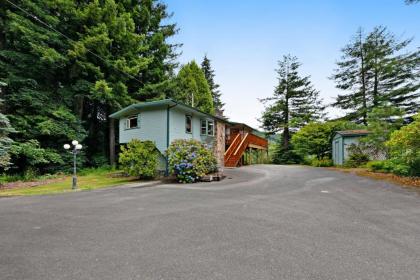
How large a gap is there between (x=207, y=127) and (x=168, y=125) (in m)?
4.92

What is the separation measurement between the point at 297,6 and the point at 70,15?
1664 centimetres

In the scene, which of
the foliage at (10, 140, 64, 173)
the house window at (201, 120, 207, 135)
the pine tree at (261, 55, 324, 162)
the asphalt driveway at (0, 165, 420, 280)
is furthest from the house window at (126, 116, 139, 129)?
the pine tree at (261, 55, 324, 162)

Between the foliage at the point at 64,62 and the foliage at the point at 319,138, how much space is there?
1637cm

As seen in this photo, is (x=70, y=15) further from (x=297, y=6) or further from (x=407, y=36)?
(x=407, y=36)

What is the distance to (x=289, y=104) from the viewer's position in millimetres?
29891

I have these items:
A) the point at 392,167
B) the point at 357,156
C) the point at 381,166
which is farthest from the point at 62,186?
the point at 357,156

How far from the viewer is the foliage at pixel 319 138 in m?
22.2

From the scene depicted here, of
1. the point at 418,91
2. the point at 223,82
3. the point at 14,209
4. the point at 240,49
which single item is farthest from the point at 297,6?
the point at 223,82

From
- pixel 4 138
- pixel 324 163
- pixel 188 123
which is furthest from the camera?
pixel 324 163

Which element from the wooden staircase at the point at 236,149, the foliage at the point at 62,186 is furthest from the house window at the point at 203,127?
A: the foliage at the point at 62,186

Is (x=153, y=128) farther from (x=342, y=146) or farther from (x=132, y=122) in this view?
(x=342, y=146)

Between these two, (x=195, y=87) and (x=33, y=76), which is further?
(x=195, y=87)

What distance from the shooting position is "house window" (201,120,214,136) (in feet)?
57.5

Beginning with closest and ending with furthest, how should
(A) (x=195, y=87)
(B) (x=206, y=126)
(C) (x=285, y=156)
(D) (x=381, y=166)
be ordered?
(D) (x=381, y=166) < (B) (x=206, y=126) < (C) (x=285, y=156) < (A) (x=195, y=87)
